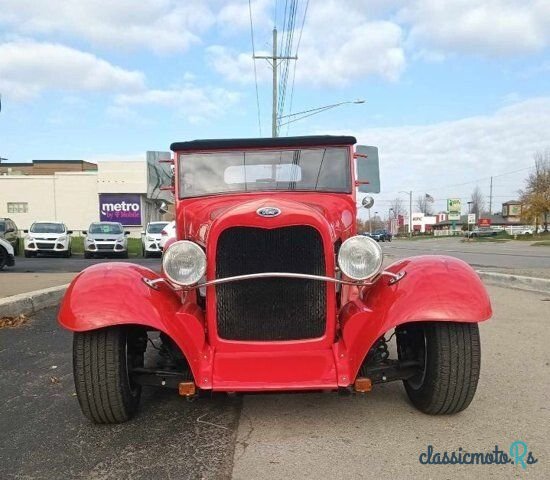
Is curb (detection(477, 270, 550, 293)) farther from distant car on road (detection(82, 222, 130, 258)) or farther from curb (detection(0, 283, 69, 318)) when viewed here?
distant car on road (detection(82, 222, 130, 258))

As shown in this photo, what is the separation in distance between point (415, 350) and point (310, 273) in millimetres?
990

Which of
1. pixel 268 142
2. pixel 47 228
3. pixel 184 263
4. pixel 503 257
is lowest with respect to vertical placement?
pixel 503 257

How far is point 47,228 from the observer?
21.9 meters

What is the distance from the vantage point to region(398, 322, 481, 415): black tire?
3.23 m

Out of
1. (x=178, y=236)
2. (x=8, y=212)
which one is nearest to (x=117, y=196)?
(x=8, y=212)

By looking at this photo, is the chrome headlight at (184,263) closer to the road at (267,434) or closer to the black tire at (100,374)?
the black tire at (100,374)

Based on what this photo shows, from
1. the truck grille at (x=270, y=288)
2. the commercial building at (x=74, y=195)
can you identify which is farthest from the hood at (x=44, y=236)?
the truck grille at (x=270, y=288)

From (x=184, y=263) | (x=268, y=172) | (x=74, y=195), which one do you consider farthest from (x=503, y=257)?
(x=74, y=195)

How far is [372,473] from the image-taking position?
104 inches

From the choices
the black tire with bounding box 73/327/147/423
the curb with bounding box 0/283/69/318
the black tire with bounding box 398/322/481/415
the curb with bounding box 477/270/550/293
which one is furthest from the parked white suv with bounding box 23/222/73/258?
the black tire with bounding box 398/322/481/415

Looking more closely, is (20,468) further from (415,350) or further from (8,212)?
(8,212)

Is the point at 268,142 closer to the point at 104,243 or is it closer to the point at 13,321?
the point at 13,321

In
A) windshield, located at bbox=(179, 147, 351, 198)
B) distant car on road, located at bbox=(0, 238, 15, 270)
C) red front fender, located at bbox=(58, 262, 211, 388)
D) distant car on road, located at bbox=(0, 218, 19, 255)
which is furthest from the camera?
distant car on road, located at bbox=(0, 218, 19, 255)

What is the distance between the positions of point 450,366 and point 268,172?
2.13m
